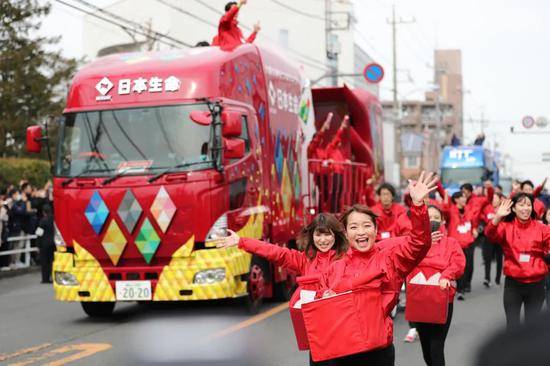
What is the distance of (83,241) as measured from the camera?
12125mm

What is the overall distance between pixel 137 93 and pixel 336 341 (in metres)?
7.61

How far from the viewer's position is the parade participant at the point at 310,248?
253 inches

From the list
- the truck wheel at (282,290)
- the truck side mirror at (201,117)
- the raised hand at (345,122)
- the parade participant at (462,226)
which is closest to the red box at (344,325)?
the truck side mirror at (201,117)

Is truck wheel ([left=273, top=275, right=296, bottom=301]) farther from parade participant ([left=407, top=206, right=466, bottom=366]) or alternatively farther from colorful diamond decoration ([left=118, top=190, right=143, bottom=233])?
→ parade participant ([left=407, top=206, right=466, bottom=366])

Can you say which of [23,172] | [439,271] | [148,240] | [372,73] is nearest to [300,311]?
[439,271]

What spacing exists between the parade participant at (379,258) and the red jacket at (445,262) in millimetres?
2648

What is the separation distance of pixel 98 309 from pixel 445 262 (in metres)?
6.47

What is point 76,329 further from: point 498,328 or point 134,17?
point 134,17

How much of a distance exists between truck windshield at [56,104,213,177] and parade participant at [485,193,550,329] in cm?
397

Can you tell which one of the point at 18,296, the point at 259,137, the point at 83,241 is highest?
the point at 259,137

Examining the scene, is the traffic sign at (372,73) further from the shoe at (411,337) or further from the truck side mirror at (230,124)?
the shoe at (411,337)

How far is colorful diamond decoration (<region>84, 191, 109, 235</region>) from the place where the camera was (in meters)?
12.0

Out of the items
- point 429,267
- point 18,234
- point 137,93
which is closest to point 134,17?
point 18,234

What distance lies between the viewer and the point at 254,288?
1302 cm
